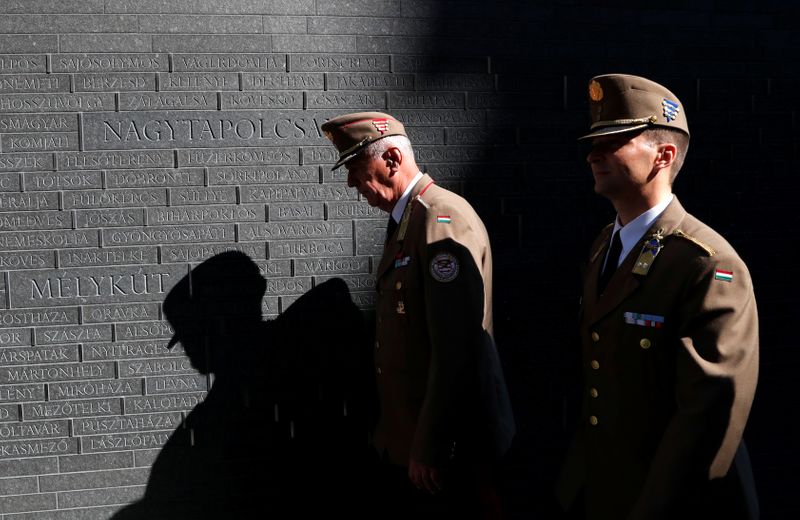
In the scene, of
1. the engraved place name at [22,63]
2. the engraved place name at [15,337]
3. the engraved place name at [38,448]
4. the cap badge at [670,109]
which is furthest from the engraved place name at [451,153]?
the engraved place name at [38,448]

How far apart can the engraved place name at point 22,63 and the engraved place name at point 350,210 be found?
1.51 metres

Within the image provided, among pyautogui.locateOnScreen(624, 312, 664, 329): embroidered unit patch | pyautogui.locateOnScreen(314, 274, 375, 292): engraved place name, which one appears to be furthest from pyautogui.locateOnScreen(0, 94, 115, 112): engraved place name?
pyautogui.locateOnScreen(624, 312, 664, 329): embroidered unit patch

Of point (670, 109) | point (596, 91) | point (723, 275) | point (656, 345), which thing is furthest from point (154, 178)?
point (723, 275)

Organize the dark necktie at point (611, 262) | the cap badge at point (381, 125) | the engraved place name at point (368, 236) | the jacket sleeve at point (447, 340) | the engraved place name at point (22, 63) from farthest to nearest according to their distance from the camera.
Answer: the engraved place name at point (368, 236) → the engraved place name at point (22, 63) → the cap badge at point (381, 125) → the jacket sleeve at point (447, 340) → the dark necktie at point (611, 262)

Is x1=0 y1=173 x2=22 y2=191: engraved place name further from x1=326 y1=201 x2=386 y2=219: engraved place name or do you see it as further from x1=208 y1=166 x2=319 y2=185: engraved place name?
x1=326 y1=201 x2=386 y2=219: engraved place name

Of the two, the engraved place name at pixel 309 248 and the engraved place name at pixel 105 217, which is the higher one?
the engraved place name at pixel 105 217

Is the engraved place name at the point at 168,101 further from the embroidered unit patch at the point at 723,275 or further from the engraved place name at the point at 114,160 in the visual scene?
the embroidered unit patch at the point at 723,275

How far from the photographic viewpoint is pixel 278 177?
4398mm

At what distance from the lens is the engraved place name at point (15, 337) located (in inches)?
167

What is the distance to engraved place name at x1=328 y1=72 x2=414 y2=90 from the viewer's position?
442cm

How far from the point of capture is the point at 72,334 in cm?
428

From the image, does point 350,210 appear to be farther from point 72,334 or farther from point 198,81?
point 72,334

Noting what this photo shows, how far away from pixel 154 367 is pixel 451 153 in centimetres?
184

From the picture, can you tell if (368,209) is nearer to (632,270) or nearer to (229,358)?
(229,358)
